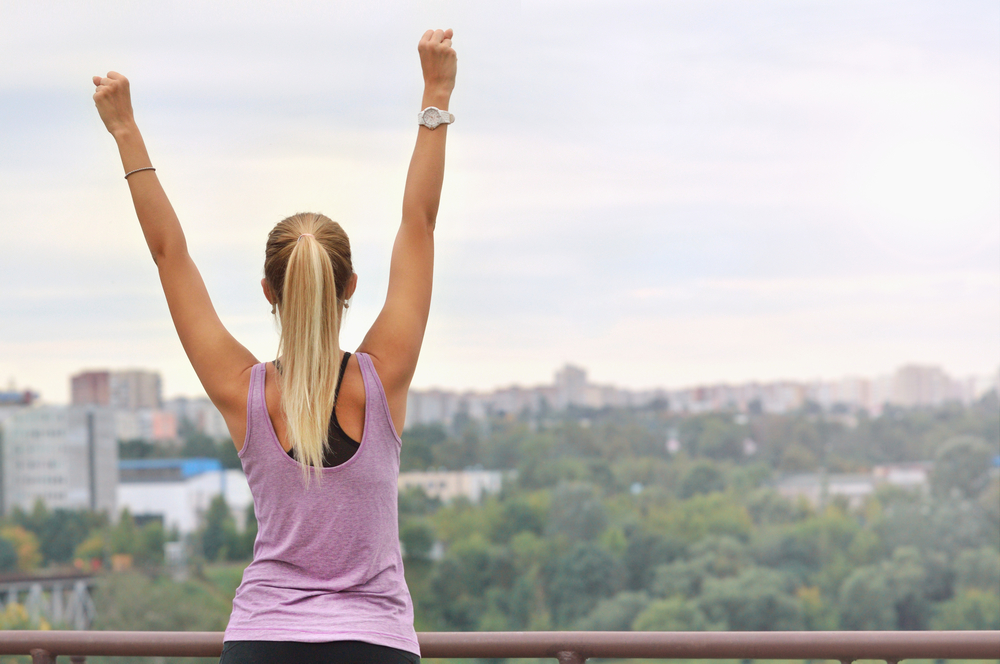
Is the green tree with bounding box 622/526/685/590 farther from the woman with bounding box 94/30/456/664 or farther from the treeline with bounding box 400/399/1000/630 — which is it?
the woman with bounding box 94/30/456/664

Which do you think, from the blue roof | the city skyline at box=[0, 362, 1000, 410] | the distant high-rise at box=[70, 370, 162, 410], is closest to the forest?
the blue roof

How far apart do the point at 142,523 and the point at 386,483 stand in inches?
2269

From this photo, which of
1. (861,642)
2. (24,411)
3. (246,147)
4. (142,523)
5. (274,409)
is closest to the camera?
(274,409)

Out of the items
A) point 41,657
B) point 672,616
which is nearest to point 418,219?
point 41,657

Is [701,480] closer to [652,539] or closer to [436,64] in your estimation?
[652,539]

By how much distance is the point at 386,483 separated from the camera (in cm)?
112

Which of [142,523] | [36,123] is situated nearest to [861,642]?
[36,123]

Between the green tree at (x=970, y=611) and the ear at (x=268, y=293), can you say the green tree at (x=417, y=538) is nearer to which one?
the green tree at (x=970, y=611)

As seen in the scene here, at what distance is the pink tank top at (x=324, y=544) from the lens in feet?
3.60

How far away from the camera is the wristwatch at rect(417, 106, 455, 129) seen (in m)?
1.30

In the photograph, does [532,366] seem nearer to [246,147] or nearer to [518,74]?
[518,74]

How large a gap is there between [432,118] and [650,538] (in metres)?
51.2

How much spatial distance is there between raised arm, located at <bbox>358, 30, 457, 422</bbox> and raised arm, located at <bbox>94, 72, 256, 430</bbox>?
0.15 m

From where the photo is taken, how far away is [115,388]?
57.9m
